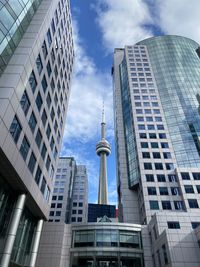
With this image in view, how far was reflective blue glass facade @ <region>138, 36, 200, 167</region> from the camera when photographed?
213 ft

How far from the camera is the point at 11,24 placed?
75.2 ft

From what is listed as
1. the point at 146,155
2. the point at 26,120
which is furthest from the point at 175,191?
the point at 26,120

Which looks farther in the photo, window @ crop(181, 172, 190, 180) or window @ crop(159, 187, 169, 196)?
window @ crop(181, 172, 190, 180)

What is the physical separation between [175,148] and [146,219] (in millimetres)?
24206

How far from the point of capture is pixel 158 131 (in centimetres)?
6862

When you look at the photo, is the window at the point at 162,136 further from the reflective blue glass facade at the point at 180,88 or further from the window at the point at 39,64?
the window at the point at 39,64

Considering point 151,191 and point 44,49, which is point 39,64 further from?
point 151,191

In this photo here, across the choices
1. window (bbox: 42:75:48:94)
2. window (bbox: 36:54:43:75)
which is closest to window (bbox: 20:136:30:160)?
window (bbox: 42:75:48:94)

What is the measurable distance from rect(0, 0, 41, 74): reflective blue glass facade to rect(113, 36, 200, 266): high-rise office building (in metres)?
32.9

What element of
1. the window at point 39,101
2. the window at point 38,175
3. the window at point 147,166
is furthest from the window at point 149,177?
the window at point 39,101

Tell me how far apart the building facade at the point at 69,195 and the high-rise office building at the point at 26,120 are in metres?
65.2

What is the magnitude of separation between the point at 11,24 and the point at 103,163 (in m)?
143

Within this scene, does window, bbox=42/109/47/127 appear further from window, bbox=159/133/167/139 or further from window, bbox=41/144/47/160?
window, bbox=159/133/167/139

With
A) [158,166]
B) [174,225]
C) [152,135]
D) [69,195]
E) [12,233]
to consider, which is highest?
[69,195]
